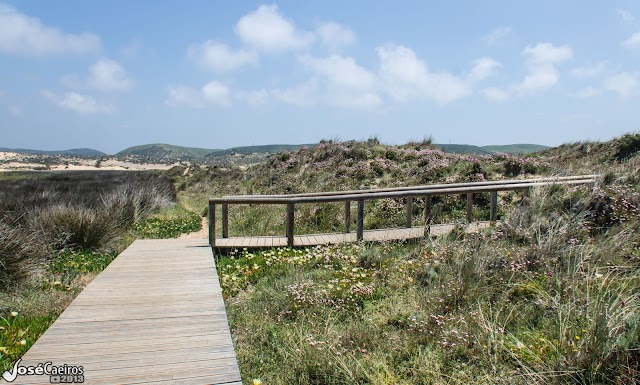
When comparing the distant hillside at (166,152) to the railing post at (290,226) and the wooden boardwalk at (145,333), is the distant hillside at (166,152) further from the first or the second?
the wooden boardwalk at (145,333)

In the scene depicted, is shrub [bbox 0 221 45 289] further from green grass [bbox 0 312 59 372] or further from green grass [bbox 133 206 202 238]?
green grass [bbox 133 206 202 238]

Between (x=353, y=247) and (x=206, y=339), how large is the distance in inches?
144

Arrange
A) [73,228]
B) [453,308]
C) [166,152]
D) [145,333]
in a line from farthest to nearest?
1. [166,152]
2. [73,228]
3. [453,308]
4. [145,333]

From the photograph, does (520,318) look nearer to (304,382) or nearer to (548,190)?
(304,382)

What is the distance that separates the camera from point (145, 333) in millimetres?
3734

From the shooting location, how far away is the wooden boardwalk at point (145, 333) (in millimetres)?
3066

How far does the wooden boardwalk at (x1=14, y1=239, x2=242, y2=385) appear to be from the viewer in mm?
3066

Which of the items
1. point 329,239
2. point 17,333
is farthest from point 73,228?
point 329,239

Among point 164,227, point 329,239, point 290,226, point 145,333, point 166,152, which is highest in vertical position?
point 166,152

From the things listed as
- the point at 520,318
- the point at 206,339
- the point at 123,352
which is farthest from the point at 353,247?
the point at 123,352

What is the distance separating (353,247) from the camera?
6.89 meters

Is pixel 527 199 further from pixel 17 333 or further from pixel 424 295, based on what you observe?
pixel 17 333

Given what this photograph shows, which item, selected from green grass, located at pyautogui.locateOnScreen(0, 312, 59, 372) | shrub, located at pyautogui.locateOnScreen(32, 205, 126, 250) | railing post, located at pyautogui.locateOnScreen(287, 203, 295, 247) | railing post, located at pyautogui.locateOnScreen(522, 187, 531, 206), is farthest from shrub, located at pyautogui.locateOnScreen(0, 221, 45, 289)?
railing post, located at pyautogui.locateOnScreen(522, 187, 531, 206)

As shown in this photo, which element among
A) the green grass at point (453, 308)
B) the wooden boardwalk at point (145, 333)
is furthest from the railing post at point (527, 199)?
the wooden boardwalk at point (145, 333)
